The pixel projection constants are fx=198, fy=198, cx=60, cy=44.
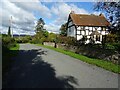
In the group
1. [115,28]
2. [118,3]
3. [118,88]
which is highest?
[118,3]

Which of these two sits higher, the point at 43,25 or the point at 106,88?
the point at 43,25

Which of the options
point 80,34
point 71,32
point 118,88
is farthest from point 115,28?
point 71,32

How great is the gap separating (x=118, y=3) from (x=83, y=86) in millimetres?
11092

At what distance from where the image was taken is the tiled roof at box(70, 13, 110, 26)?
45312mm

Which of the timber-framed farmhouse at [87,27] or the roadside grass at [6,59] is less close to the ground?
the timber-framed farmhouse at [87,27]

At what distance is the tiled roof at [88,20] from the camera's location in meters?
45.3

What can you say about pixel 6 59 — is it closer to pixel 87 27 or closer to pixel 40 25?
pixel 87 27

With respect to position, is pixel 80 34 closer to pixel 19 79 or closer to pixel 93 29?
pixel 93 29

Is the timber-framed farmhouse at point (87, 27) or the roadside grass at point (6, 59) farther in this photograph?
the timber-framed farmhouse at point (87, 27)

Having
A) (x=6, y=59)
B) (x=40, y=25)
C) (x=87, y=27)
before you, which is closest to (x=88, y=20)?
(x=87, y=27)

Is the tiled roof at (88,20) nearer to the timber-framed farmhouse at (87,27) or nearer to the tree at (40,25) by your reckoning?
the timber-framed farmhouse at (87,27)

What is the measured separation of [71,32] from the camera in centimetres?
4734

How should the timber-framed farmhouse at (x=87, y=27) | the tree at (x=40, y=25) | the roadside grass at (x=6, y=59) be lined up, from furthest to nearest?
the tree at (x=40, y=25) < the timber-framed farmhouse at (x=87, y=27) < the roadside grass at (x=6, y=59)

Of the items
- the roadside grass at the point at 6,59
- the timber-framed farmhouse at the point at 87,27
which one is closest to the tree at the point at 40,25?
the timber-framed farmhouse at the point at 87,27
